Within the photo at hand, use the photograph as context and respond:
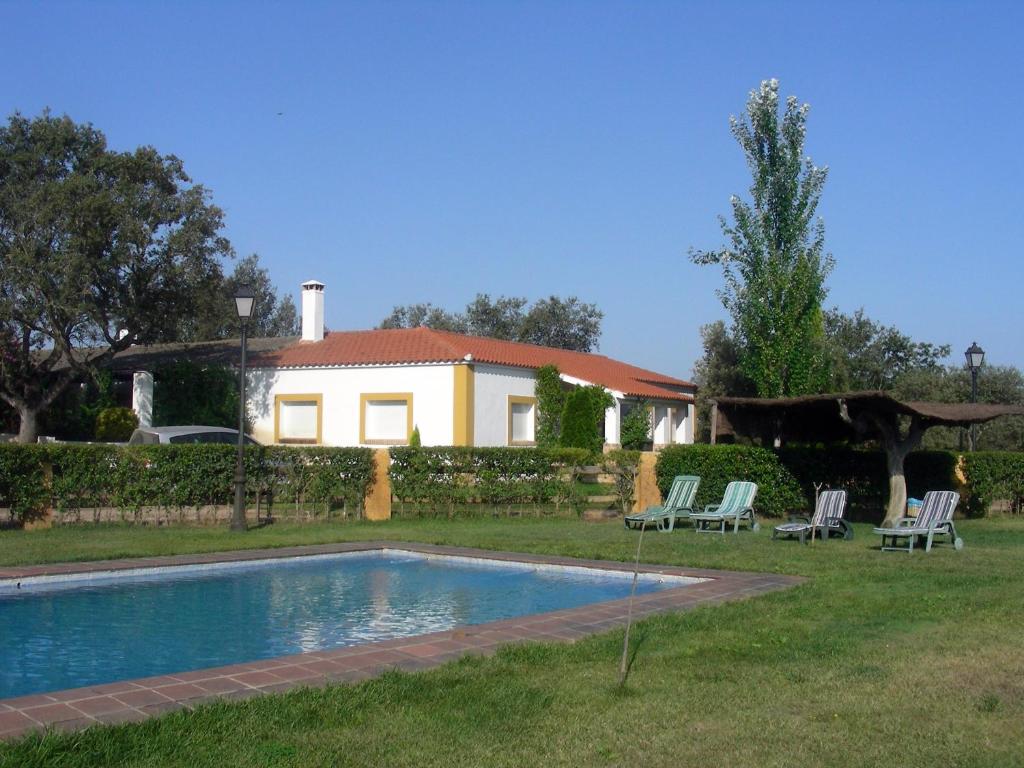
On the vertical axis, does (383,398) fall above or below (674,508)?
above

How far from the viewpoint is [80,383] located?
3447 centimetres

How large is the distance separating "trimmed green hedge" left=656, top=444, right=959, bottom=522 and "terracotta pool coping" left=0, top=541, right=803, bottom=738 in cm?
892

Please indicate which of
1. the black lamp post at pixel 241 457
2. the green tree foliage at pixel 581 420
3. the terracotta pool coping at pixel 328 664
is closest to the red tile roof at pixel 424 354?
the green tree foliage at pixel 581 420

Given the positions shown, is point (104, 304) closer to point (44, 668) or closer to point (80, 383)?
point (80, 383)

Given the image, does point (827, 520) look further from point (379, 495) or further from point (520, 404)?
point (520, 404)

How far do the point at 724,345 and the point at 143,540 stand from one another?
28068 millimetres

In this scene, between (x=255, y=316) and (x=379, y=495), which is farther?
(x=255, y=316)

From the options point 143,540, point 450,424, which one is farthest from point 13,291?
point 143,540

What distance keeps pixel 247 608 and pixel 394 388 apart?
19104 millimetres

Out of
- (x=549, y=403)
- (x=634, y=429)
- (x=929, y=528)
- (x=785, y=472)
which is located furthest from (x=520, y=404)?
(x=929, y=528)

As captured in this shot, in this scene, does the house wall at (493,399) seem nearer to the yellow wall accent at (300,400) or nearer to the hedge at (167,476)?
the yellow wall accent at (300,400)

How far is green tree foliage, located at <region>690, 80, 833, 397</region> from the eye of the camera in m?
26.9

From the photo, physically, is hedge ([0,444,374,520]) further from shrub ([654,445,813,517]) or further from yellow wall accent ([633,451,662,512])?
shrub ([654,445,813,517])

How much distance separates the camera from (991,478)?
2284 centimetres
